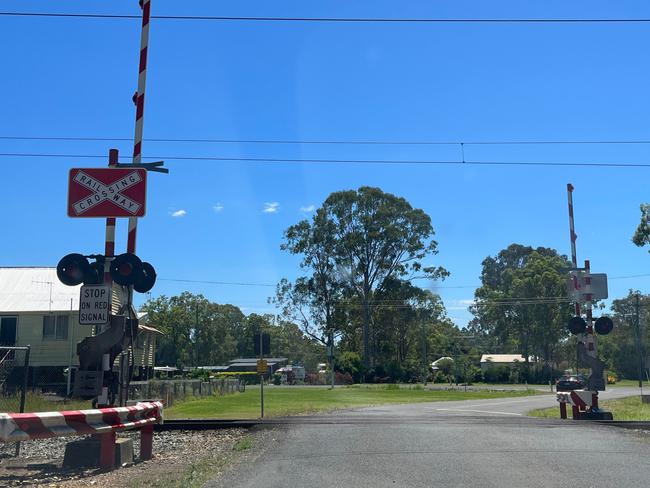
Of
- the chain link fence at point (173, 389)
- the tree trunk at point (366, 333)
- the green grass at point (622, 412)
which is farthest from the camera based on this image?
the tree trunk at point (366, 333)

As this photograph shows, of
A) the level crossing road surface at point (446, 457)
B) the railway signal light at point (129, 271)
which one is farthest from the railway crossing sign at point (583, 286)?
the railway signal light at point (129, 271)

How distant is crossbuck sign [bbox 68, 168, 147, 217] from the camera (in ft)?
37.0

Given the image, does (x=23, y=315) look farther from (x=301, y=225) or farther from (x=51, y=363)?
(x=301, y=225)

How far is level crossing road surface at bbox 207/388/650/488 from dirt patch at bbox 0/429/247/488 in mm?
714

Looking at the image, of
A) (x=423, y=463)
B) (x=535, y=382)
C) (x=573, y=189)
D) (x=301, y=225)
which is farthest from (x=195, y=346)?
(x=423, y=463)

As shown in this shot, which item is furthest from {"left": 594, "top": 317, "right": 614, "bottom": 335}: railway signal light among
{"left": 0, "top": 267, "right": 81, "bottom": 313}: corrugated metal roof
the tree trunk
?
the tree trunk

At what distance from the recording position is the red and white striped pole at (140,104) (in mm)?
11531

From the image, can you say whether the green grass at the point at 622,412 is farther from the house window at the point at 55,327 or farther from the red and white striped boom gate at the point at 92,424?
the house window at the point at 55,327

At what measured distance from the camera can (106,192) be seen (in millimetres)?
11375

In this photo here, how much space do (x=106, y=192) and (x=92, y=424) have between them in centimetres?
392

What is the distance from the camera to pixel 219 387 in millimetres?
45188

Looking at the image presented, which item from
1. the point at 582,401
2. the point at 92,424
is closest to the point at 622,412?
the point at 582,401

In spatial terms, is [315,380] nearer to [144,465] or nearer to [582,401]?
[582,401]

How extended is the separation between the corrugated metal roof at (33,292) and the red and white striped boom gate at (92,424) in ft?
93.5
